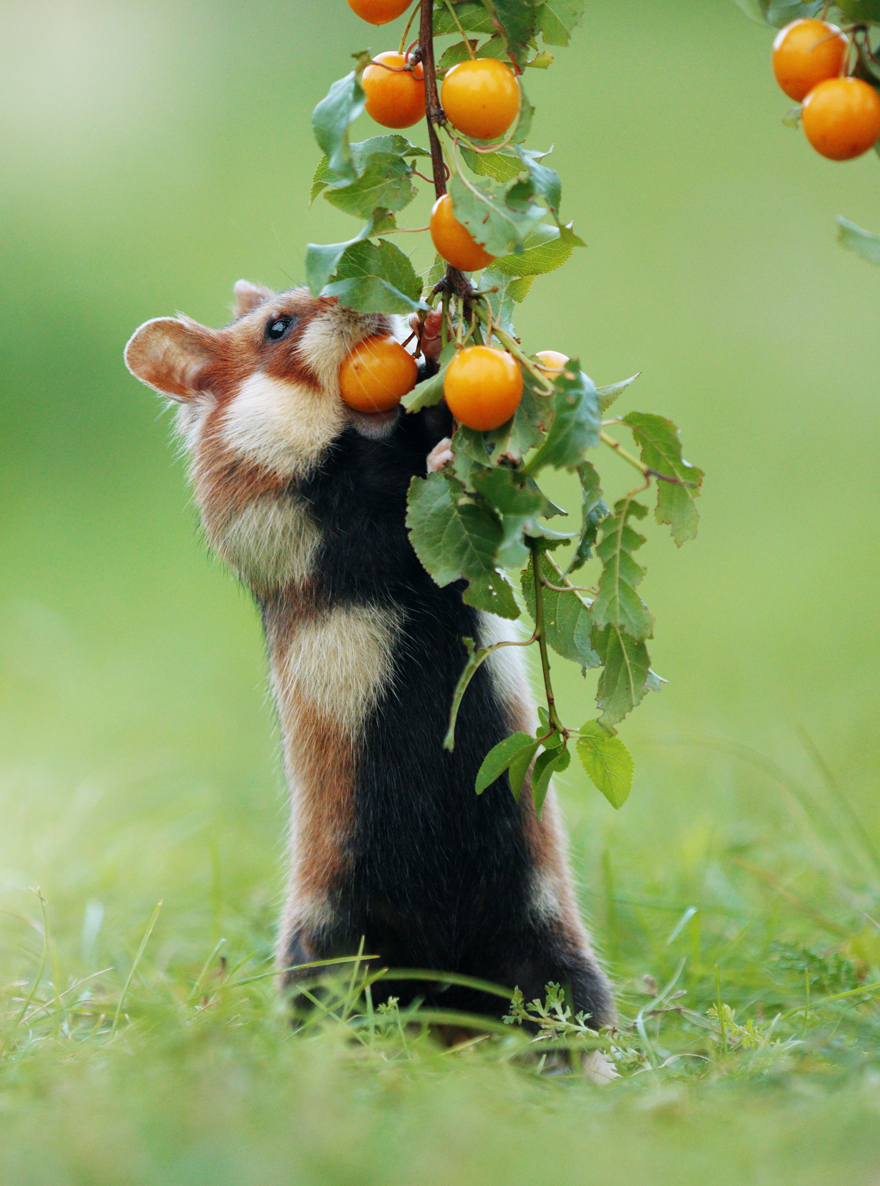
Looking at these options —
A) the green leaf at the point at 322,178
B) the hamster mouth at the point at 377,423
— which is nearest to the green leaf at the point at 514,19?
the green leaf at the point at 322,178

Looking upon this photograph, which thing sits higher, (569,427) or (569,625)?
(569,427)

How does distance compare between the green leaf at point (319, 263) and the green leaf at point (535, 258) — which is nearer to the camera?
the green leaf at point (319, 263)

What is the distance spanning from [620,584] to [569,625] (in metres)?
0.28

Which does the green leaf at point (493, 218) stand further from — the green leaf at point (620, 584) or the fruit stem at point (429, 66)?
the green leaf at point (620, 584)

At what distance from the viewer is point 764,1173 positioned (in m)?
1.82

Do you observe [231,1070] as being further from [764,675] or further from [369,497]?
[764,675]

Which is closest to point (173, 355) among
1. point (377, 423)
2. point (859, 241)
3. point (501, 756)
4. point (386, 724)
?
point (377, 423)

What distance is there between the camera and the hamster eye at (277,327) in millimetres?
3584

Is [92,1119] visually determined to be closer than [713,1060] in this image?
Yes

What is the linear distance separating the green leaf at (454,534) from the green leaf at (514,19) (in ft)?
3.15

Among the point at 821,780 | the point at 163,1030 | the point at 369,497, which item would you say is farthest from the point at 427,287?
the point at 821,780

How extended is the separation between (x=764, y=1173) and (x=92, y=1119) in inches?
42.9

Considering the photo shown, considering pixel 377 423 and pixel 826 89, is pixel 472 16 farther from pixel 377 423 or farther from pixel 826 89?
pixel 377 423

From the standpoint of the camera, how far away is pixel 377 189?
2553 mm
